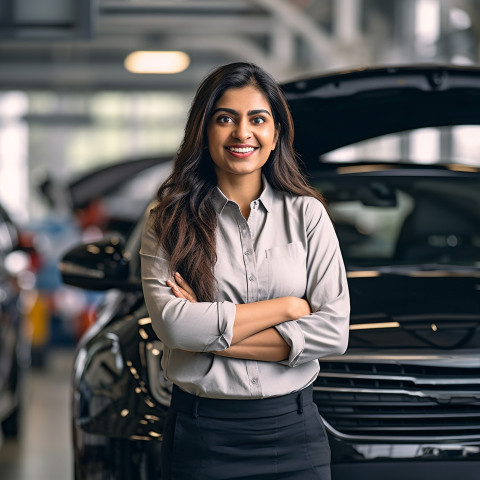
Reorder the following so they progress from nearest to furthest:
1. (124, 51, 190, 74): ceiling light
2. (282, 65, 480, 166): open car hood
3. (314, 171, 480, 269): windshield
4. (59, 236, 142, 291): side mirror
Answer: (282, 65, 480, 166): open car hood
(59, 236, 142, 291): side mirror
(314, 171, 480, 269): windshield
(124, 51, 190, 74): ceiling light

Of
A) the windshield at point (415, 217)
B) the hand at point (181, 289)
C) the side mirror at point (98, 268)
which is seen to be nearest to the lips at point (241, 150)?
the hand at point (181, 289)

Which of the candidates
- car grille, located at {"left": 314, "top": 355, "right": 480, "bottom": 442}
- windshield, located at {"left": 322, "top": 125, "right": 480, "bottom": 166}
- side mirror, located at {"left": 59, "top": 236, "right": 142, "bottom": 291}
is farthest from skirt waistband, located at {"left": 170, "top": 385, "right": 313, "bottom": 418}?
windshield, located at {"left": 322, "top": 125, "right": 480, "bottom": 166}

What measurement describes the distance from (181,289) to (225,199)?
22 cm

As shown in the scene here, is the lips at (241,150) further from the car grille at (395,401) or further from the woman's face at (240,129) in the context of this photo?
the car grille at (395,401)

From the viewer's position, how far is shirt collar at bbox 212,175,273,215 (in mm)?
2188

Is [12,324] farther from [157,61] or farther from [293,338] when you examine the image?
[157,61]

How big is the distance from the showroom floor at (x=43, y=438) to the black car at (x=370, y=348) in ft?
6.21

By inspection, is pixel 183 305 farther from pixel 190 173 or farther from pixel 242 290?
pixel 190 173

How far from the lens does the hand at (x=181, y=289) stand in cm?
213

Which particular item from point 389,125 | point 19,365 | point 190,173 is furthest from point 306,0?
point 190,173

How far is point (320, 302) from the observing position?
2154mm

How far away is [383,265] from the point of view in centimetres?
345

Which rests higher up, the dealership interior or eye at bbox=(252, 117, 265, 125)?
eye at bbox=(252, 117, 265, 125)

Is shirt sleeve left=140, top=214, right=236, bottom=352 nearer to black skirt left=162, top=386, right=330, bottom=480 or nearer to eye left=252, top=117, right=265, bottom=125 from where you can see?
black skirt left=162, top=386, right=330, bottom=480
